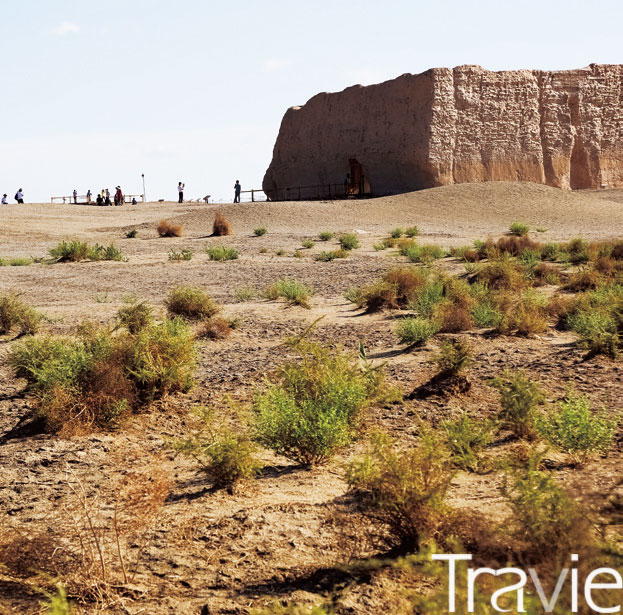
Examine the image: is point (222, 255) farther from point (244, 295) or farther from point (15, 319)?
point (15, 319)

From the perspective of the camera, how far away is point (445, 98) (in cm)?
4172

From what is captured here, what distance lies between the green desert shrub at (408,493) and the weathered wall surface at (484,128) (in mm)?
38543

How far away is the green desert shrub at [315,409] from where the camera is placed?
5559 millimetres

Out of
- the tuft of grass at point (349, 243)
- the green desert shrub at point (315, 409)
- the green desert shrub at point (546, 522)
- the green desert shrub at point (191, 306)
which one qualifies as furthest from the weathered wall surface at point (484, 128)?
the green desert shrub at point (546, 522)

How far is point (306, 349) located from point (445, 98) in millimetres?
37002

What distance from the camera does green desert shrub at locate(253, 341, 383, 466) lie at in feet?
18.2

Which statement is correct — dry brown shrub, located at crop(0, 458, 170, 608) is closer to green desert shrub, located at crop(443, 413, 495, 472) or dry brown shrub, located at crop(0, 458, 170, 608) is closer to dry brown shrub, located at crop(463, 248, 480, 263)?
green desert shrub, located at crop(443, 413, 495, 472)

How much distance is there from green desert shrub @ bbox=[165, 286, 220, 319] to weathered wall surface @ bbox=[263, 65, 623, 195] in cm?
3139

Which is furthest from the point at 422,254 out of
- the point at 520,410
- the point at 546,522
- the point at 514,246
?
the point at 546,522

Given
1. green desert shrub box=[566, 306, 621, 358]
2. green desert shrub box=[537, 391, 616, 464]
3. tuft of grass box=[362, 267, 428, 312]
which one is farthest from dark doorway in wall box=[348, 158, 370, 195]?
green desert shrub box=[537, 391, 616, 464]

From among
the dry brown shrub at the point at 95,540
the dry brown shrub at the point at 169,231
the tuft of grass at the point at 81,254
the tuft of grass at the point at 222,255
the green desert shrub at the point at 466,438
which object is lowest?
the dry brown shrub at the point at 95,540

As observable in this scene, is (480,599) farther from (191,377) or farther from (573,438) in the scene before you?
(191,377)

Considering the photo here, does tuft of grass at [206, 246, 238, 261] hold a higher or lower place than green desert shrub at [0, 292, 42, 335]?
higher

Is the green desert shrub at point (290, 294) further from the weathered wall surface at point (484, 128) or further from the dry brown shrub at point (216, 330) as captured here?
the weathered wall surface at point (484, 128)
